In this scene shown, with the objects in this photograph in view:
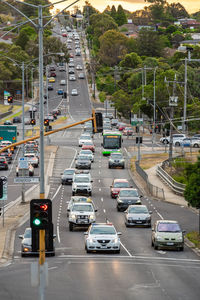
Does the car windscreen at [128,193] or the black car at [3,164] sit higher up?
the car windscreen at [128,193]

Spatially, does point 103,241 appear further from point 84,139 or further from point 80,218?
point 84,139

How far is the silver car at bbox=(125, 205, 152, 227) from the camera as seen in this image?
44031 millimetres

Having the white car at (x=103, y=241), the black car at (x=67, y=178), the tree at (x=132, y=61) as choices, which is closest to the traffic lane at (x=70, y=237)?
the white car at (x=103, y=241)

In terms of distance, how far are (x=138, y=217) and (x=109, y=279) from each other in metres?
16.4

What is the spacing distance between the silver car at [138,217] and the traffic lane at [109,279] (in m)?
10.5

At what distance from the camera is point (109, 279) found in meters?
28.1

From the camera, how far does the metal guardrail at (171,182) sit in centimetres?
6042

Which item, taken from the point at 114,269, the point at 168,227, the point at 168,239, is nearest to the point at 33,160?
the point at 168,227

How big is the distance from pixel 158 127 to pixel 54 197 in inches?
2398

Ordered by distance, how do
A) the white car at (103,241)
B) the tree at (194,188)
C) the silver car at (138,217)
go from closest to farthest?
the white car at (103,241), the tree at (194,188), the silver car at (138,217)

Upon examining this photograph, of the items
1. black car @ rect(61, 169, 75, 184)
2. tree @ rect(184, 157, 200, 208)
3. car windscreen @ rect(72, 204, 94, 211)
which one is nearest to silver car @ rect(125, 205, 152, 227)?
car windscreen @ rect(72, 204, 94, 211)

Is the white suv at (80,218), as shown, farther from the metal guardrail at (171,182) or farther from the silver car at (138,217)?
the metal guardrail at (171,182)

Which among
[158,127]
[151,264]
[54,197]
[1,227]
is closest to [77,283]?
[151,264]

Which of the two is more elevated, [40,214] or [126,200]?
[40,214]
